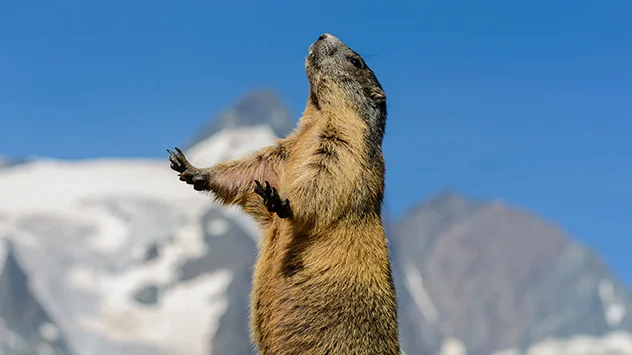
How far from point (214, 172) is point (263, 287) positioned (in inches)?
73.5

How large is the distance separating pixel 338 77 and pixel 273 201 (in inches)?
116

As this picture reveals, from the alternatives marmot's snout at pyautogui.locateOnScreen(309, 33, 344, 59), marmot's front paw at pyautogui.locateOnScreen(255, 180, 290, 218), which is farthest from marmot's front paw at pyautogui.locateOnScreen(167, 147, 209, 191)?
marmot's snout at pyautogui.locateOnScreen(309, 33, 344, 59)

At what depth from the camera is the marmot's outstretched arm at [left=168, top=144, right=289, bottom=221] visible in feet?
45.1

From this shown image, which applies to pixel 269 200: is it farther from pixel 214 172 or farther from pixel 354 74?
pixel 354 74

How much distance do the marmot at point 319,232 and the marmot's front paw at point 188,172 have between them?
0.05 ft

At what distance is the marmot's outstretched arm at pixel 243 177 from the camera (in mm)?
13758

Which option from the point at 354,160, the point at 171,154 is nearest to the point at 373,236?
the point at 354,160

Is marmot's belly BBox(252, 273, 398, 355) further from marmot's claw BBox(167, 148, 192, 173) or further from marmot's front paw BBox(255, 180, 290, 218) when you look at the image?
marmot's claw BBox(167, 148, 192, 173)

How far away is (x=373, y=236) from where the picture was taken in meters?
13.4

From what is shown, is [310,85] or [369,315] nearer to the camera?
[369,315]

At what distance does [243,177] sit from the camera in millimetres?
13898

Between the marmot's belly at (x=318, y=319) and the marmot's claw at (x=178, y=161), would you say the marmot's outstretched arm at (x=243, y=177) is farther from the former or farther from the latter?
the marmot's belly at (x=318, y=319)

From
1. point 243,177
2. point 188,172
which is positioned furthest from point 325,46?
point 188,172

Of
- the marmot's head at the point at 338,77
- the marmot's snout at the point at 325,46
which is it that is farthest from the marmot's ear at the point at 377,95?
the marmot's snout at the point at 325,46
